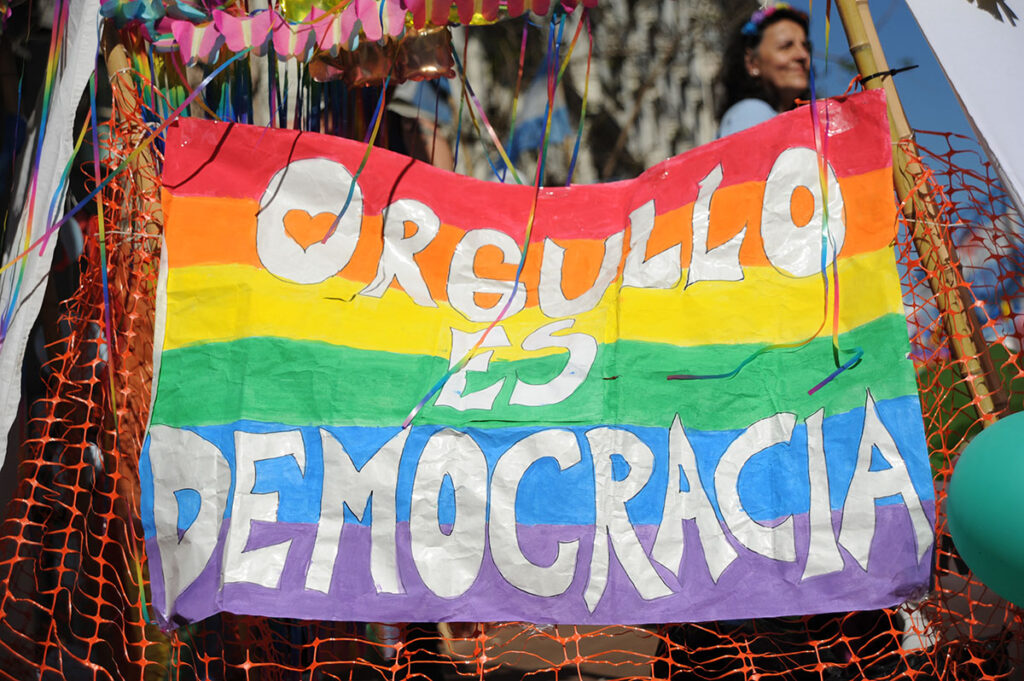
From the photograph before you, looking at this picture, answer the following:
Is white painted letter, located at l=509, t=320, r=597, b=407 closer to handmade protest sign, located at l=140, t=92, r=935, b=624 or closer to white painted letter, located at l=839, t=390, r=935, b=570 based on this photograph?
handmade protest sign, located at l=140, t=92, r=935, b=624

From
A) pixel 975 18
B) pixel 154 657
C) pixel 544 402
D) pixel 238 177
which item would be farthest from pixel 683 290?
pixel 154 657

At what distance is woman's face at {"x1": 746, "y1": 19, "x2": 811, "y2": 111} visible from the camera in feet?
14.6

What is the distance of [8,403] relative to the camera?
3.07 metres

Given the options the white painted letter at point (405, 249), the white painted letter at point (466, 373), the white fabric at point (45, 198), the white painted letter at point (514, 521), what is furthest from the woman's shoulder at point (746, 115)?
the white fabric at point (45, 198)

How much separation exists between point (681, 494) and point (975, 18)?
5.88 feet

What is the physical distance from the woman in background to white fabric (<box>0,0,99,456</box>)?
8.64 feet

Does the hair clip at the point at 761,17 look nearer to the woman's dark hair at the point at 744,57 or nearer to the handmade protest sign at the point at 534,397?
the woman's dark hair at the point at 744,57

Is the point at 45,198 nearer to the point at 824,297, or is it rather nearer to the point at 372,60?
the point at 372,60

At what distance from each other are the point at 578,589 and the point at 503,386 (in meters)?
0.68

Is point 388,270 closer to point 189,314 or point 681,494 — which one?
point 189,314

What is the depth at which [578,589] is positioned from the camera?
110 inches

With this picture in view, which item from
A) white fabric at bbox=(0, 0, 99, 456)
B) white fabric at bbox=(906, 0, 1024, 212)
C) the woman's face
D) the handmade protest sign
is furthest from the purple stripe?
the woman's face

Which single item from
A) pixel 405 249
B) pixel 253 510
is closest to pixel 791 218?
pixel 405 249

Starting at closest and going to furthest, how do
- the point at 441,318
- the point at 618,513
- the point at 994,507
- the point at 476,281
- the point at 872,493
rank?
the point at 994,507 → the point at 872,493 → the point at 618,513 → the point at 441,318 → the point at 476,281
